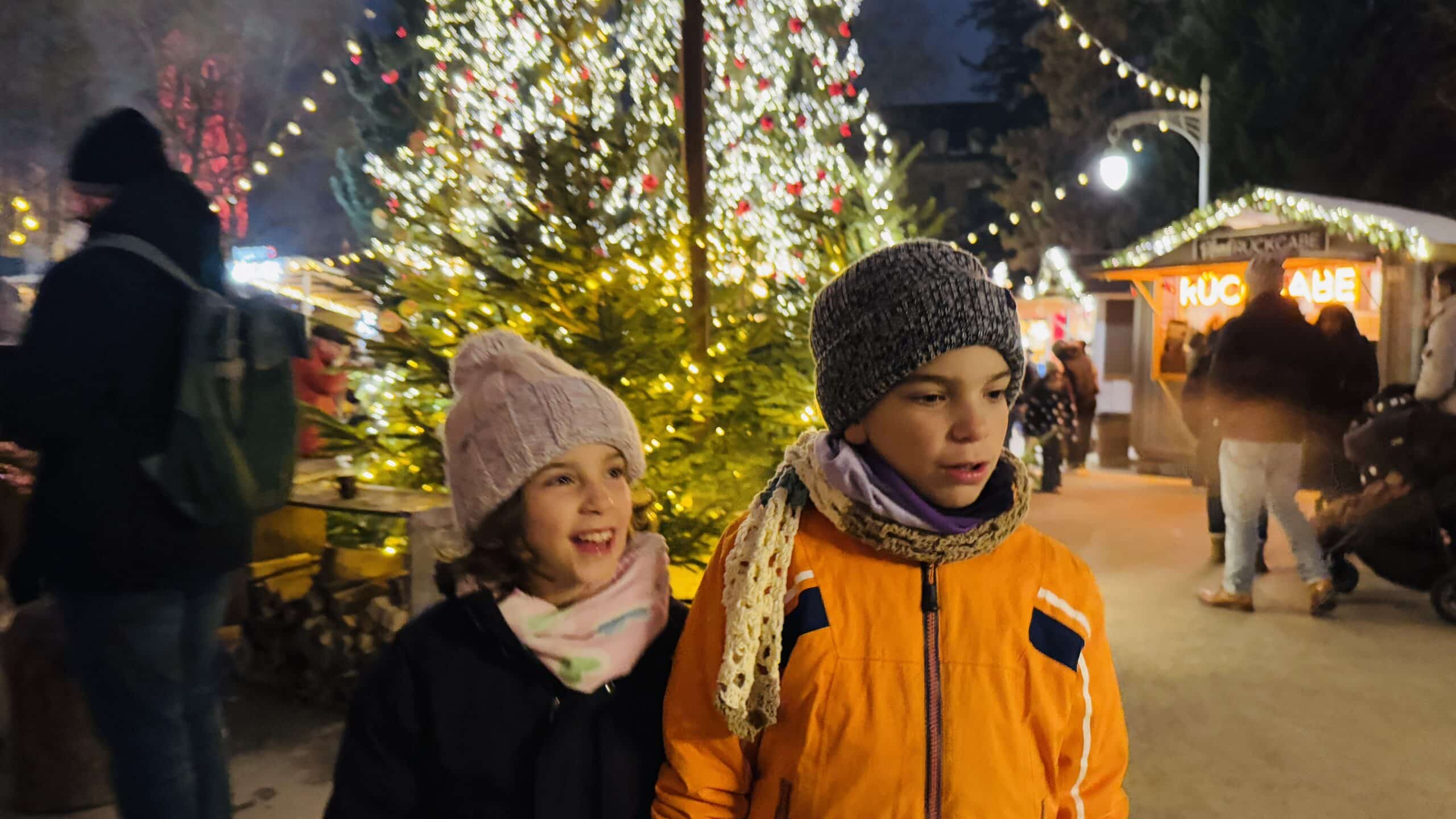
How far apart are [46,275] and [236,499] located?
2.25 feet

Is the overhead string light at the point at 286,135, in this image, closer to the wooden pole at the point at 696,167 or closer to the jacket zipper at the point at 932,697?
the wooden pole at the point at 696,167

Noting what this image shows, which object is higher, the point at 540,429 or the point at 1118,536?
the point at 540,429

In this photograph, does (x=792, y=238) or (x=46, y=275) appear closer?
(x=46, y=275)

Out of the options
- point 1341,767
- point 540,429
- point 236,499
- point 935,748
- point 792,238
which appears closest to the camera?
point 935,748

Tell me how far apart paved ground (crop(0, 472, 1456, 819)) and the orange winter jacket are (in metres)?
2.46

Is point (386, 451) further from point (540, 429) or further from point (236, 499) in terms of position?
point (540, 429)

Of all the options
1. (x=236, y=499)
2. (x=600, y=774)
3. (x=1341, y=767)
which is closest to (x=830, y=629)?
(x=600, y=774)

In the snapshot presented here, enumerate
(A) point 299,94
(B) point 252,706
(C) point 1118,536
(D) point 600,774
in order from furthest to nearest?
(A) point 299,94 → (C) point 1118,536 → (B) point 252,706 → (D) point 600,774

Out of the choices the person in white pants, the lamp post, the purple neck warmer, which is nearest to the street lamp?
the lamp post

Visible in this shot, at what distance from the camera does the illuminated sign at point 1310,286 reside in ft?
34.1

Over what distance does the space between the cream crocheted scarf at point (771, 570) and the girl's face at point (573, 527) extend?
0.92 ft

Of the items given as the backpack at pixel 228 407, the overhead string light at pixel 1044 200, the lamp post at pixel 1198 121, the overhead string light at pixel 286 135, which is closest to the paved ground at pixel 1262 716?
the backpack at pixel 228 407

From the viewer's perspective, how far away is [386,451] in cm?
429

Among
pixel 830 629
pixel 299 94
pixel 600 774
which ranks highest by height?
pixel 299 94
